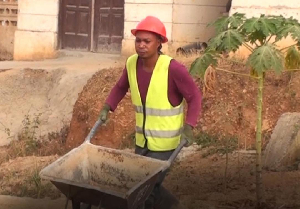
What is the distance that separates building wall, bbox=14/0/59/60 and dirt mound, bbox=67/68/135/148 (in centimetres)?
374

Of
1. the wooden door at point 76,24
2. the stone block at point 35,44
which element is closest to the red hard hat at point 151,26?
the stone block at point 35,44

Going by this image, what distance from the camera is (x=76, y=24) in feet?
49.5

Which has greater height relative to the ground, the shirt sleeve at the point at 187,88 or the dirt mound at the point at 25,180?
the shirt sleeve at the point at 187,88

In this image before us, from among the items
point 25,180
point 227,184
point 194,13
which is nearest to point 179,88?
point 227,184

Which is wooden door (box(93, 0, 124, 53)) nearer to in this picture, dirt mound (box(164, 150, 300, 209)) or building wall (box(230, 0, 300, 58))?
building wall (box(230, 0, 300, 58))

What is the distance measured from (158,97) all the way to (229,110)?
4200mm

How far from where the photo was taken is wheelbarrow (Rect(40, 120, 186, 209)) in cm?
432

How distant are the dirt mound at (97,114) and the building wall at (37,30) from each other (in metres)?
3.74

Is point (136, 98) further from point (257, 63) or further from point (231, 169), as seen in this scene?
point (231, 169)

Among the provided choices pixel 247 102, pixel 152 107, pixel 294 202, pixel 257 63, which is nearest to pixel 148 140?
pixel 152 107

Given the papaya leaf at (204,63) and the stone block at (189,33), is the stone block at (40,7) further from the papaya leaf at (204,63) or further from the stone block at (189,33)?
the papaya leaf at (204,63)

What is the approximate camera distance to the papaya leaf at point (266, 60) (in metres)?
5.30

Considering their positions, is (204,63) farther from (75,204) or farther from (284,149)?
(284,149)

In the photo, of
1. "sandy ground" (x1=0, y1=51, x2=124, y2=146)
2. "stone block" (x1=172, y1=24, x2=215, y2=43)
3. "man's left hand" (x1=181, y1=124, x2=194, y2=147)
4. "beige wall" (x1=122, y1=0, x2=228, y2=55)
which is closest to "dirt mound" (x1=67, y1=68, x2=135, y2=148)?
"sandy ground" (x1=0, y1=51, x2=124, y2=146)
